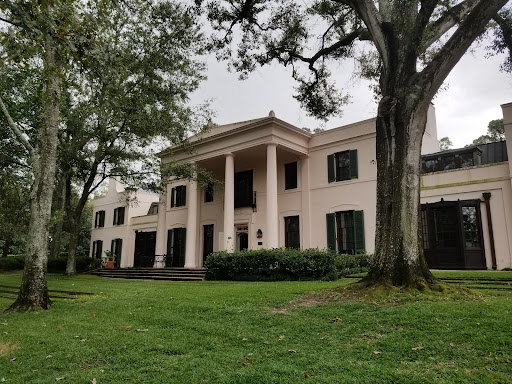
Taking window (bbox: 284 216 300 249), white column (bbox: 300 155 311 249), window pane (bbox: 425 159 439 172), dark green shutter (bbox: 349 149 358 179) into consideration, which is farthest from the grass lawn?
window (bbox: 284 216 300 249)

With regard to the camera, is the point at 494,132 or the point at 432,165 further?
the point at 494,132

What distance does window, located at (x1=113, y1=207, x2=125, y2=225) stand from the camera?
29.0m

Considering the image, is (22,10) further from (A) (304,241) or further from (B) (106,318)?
(A) (304,241)

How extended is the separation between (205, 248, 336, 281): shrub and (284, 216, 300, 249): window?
5.45 m

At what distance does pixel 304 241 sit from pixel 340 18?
10.6m

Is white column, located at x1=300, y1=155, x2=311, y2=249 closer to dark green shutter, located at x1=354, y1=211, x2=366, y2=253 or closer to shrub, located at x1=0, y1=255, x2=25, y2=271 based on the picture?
dark green shutter, located at x1=354, y1=211, x2=366, y2=253

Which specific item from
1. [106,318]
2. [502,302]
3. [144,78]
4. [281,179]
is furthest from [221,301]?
[281,179]

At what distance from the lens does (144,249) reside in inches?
1036

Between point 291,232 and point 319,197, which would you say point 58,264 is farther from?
point 319,197

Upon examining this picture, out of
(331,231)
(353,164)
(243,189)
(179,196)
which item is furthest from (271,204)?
(179,196)

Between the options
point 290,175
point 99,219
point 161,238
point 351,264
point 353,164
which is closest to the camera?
point 351,264

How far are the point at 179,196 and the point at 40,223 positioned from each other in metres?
15.9

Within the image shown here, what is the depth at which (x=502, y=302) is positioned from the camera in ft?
18.9

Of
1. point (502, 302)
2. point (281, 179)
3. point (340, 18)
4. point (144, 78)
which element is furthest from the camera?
point (281, 179)
